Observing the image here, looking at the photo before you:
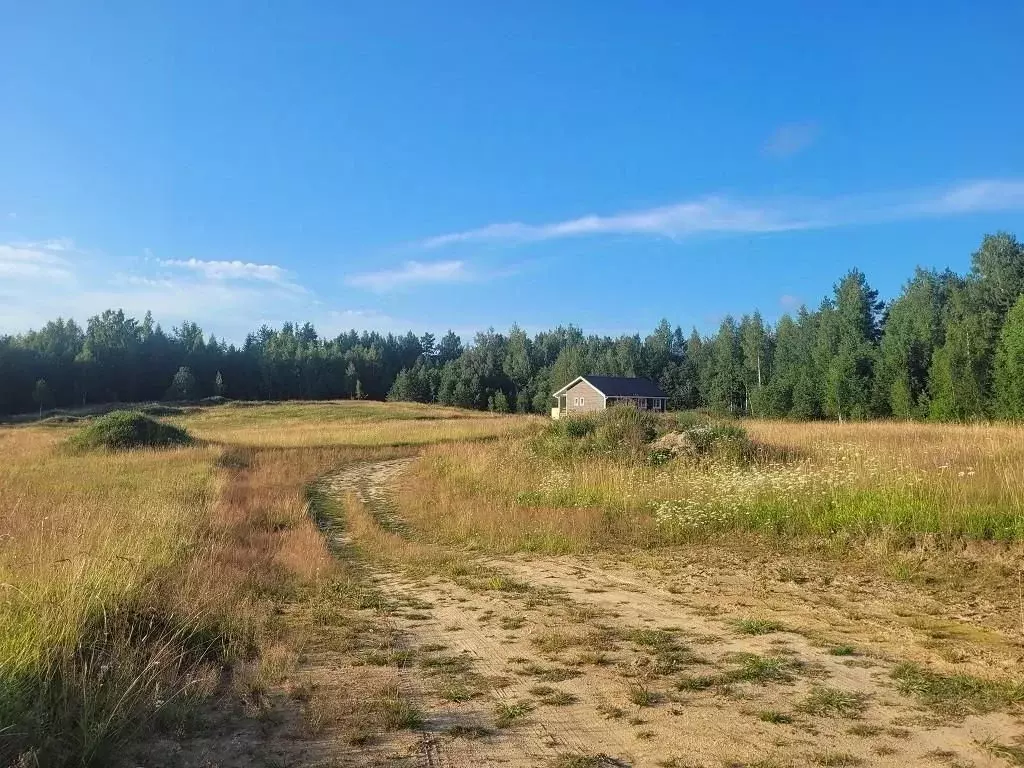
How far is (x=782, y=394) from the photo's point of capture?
64.1 metres

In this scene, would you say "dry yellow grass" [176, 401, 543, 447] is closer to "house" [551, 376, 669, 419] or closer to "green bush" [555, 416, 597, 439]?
"green bush" [555, 416, 597, 439]

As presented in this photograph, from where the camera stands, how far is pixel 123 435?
26469mm

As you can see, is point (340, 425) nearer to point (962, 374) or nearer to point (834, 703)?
point (962, 374)

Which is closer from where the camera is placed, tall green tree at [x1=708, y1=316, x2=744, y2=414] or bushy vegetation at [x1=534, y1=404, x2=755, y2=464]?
bushy vegetation at [x1=534, y1=404, x2=755, y2=464]

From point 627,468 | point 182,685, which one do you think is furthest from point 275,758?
point 627,468

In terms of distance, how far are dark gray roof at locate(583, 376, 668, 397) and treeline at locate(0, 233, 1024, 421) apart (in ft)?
21.6

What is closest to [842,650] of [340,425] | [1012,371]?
[1012,371]

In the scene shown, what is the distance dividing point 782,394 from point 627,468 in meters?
55.0

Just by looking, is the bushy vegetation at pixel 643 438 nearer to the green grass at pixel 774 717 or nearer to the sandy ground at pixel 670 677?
the sandy ground at pixel 670 677

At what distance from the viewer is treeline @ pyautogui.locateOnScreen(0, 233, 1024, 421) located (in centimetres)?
4609

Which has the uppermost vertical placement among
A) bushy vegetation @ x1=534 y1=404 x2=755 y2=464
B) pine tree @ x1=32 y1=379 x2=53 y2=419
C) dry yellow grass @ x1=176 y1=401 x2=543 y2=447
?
pine tree @ x1=32 y1=379 x2=53 y2=419

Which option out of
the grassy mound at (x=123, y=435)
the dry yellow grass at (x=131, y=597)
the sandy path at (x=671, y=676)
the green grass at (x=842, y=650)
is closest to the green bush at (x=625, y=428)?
the dry yellow grass at (x=131, y=597)

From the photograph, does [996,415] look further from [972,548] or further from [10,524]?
[10,524]

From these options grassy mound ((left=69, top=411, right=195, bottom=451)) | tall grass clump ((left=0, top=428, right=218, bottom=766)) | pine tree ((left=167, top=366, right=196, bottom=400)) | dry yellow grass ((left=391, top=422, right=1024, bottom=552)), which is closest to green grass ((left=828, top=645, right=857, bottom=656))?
dry yellow grass ((left=391, top=422, right=1024, bottom=552))
